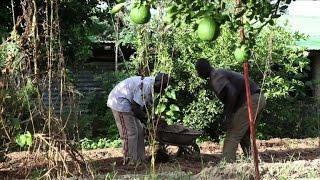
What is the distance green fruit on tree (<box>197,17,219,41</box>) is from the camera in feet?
6.97

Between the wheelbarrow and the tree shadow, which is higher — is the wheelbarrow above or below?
above

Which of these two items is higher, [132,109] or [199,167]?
[132,109]

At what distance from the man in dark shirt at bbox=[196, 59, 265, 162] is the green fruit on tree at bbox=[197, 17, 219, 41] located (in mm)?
5884

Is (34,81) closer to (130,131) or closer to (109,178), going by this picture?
(109,178)

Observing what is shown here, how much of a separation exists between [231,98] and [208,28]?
606cm

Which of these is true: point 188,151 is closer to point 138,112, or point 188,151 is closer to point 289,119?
point 138,112

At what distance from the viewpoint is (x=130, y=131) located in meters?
8.35

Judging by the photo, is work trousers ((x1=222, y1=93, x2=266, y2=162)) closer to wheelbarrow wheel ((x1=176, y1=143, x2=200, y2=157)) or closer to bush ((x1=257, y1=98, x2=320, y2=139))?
wheelbarrow wheel ((x1=176, y1=143, x2=200, y2=157))

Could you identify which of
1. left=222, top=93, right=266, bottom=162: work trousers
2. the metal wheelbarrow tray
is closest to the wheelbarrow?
the metal wheelbarrow tray

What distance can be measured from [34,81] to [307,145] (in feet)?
25.6

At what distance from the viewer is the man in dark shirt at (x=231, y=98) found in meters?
8.08

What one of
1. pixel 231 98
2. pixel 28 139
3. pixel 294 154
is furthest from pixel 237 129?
pixel 28 139

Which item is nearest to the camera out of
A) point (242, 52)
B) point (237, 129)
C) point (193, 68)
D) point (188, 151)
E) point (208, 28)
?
point (208, 28)

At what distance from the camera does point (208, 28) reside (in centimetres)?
213
